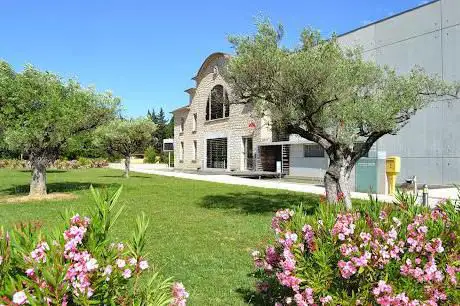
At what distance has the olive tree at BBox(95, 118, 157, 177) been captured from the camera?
3022cm

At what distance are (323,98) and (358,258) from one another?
8094 mm

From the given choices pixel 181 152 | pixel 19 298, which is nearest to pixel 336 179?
pixel 19 298

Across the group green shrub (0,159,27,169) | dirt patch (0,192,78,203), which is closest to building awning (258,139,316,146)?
dirt patch (0,192,78,203)

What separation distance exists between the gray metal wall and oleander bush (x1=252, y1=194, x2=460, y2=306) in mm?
19033

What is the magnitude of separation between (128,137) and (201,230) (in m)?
22.1

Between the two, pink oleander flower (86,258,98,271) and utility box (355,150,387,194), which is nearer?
pink oleander flower (86,258,98,271)

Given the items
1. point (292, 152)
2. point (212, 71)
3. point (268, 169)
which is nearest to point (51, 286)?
point (292, 152)

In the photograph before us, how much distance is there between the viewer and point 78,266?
8.11 ft

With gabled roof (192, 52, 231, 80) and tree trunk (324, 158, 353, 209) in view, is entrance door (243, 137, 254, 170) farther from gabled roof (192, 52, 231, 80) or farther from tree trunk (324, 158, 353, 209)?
tree trunk (324, 158, 353, 209)

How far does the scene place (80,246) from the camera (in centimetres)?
268

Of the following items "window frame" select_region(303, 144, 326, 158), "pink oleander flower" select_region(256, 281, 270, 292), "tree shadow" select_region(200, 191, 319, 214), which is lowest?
"tree shadow" select_region(200, 191, 319, 214)

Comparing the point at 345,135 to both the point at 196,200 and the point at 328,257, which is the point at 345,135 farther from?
the point at 328,257

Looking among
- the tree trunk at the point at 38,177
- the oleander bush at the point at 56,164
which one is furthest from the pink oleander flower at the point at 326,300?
the oleander bush at the point at 56,164

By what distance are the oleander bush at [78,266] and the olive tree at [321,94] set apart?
8.24m
